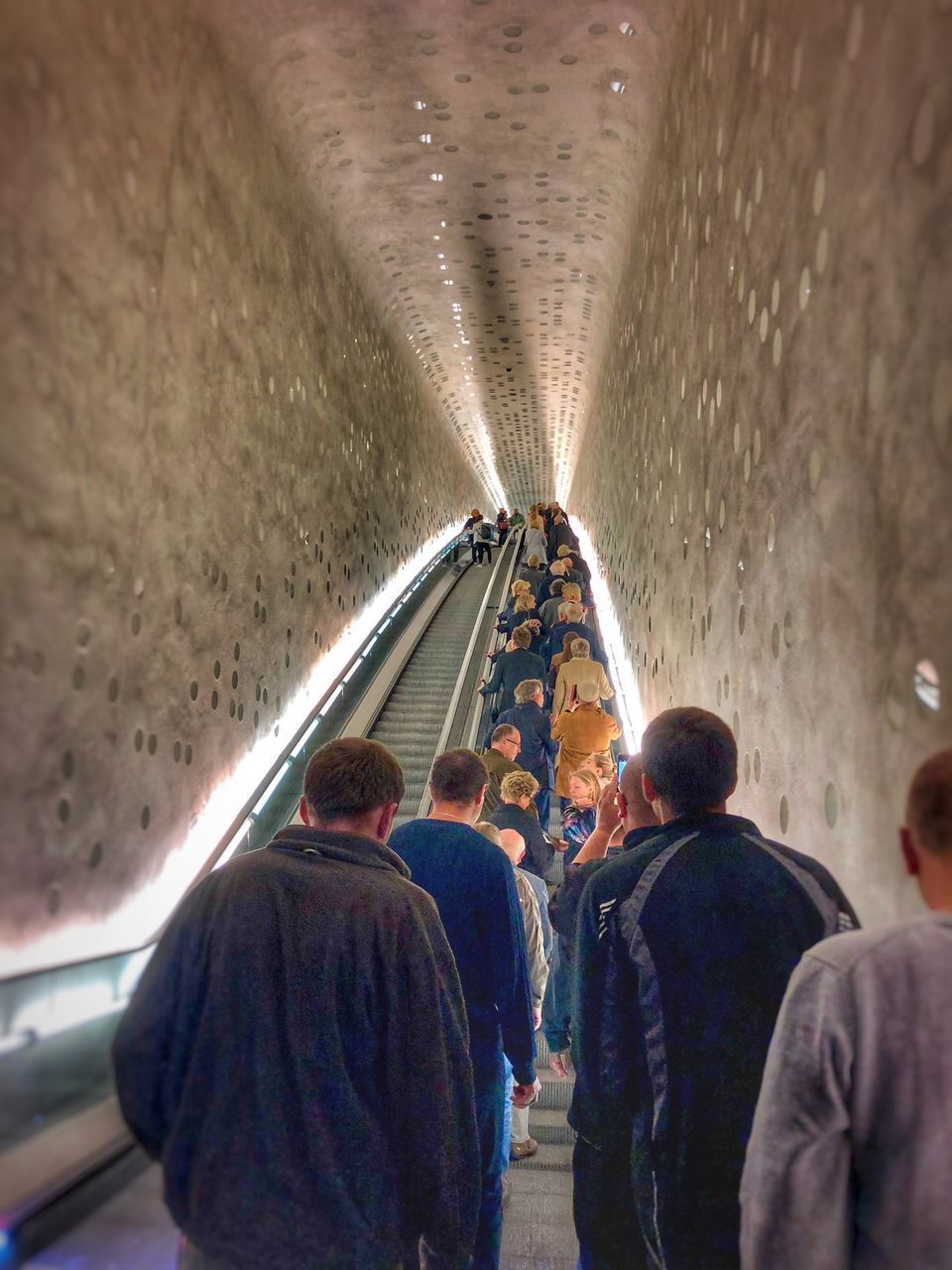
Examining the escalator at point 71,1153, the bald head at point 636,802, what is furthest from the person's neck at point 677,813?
the escalator at point 71,1153

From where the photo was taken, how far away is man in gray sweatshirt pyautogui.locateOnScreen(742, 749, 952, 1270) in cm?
134

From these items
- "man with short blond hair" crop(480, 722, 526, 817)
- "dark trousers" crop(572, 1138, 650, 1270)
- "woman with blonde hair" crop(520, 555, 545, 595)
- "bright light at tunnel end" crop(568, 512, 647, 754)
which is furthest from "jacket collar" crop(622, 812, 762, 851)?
"woman with blonde hair" crop(520, 555, 545, 595)

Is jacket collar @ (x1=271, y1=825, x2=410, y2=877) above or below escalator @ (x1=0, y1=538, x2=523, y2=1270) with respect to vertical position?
above

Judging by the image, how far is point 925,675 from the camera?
2.50m

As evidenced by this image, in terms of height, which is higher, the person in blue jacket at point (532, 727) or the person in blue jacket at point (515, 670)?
the person in blue jacket at point (515, 670)

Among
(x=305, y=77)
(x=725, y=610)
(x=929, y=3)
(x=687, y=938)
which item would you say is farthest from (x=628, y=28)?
(x=687, y=938)

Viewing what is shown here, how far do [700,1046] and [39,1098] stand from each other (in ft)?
8.80

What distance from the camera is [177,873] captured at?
5641 millimetres

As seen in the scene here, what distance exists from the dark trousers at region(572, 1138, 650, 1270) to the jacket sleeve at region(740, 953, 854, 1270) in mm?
740

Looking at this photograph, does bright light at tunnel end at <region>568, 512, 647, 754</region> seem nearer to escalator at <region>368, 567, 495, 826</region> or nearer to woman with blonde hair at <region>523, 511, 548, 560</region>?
woman with blonde hair at <region>523, 511, 548, 560</region>

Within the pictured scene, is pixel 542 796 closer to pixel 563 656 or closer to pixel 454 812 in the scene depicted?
pixel 563 656

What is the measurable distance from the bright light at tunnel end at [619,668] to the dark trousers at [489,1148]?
14.2 feet

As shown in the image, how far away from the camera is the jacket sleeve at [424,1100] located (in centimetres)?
199

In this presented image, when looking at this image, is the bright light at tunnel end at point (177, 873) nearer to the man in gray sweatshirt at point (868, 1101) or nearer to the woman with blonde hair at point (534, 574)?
the man in gray sweatshirt at point (868, 1101)
